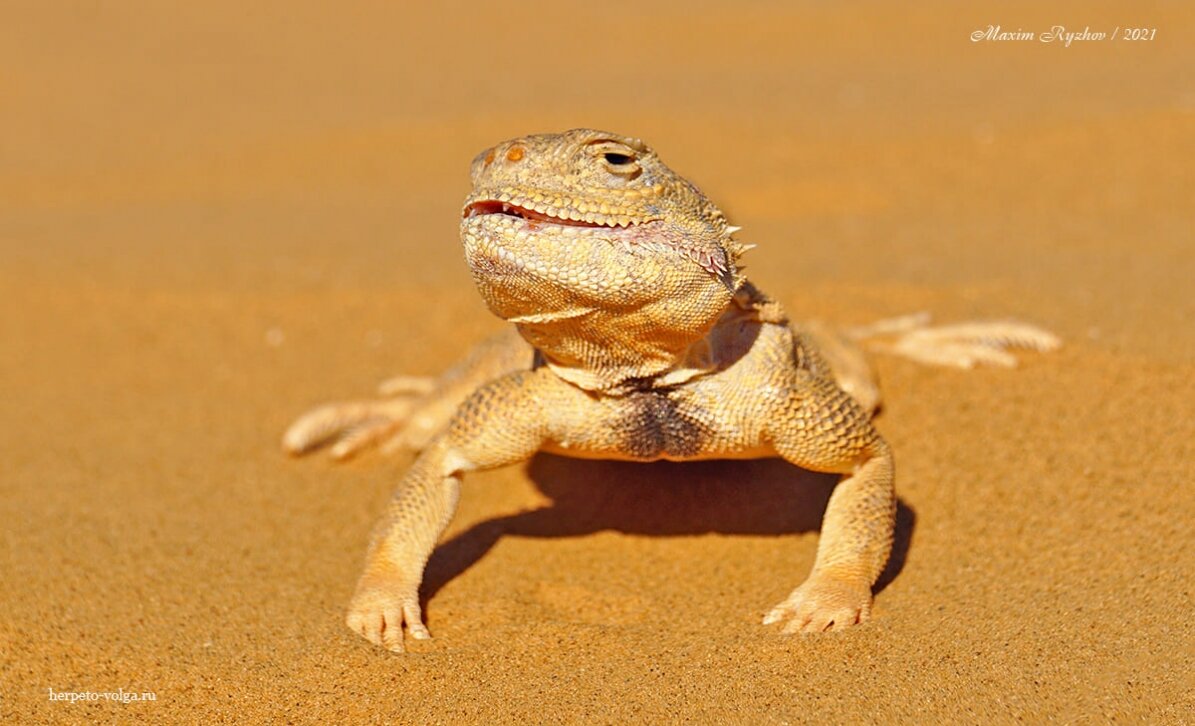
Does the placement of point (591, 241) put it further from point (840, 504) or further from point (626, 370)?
point (840, 504)

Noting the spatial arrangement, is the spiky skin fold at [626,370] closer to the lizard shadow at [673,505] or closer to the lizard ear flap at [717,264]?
the lizard ear flap at [717,264]

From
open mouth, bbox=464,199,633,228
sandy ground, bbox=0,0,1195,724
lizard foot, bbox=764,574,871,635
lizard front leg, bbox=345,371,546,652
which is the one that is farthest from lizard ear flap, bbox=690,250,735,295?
sandy ground, bbox=0,0,1195,724

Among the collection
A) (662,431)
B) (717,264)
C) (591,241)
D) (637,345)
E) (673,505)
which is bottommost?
(673,505)

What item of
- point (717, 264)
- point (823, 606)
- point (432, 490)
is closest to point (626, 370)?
point (717, 264)

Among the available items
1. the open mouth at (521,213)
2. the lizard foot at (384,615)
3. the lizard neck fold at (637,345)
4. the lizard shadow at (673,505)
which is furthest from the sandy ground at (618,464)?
the open mouth at (521,213)

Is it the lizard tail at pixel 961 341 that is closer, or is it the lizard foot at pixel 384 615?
the lizard foot at pixel 384 615

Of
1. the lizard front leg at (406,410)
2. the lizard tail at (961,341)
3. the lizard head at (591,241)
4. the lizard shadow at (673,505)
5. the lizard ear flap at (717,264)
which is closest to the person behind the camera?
the lizard head at (591,241)
